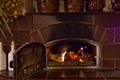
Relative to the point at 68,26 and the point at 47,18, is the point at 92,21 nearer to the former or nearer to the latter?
the point at 68,26

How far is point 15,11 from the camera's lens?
2.03 meters

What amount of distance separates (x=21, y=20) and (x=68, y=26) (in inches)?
16.4

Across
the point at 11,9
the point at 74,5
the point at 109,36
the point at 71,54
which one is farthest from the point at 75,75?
the point at 11,9

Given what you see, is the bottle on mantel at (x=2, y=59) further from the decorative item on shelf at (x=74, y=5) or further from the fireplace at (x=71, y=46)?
the decorative item on shelf at (x=74, y=5)

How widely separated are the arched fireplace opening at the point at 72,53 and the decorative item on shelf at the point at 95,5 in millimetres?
279

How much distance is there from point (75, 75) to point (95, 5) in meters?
0.64

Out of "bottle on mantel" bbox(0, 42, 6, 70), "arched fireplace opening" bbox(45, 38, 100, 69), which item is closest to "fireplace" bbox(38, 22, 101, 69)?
"arched fireplace opening" bbox(45, 38, 100, 69)

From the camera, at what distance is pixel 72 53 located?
7.45 feet

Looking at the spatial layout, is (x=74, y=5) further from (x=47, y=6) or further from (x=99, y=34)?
(x=99, y=34)

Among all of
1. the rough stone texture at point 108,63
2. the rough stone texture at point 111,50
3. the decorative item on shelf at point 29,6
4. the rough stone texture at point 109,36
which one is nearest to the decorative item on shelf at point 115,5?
the rough stone texture at point 109,36

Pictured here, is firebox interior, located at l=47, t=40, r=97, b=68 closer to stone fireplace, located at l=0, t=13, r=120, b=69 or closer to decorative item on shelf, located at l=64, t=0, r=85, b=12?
stone fireplace, located at l=0, t=13, r=120, b=69

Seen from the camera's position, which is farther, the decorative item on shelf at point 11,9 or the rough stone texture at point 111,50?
the rough stone texture at point 111,50

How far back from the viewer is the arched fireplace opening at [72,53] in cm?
220

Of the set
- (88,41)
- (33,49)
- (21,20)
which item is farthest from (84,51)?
(33,49)
